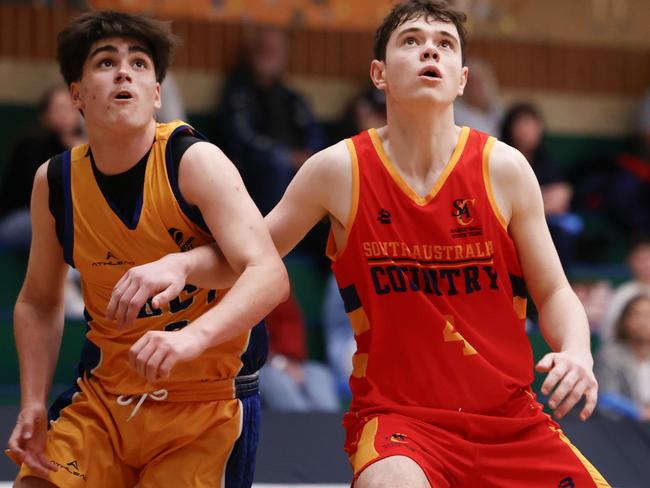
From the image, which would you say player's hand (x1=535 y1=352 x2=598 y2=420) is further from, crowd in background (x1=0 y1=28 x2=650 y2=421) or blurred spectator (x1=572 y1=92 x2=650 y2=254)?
blurred spectator (x1=572 y1=92 x2=650 y2=254)

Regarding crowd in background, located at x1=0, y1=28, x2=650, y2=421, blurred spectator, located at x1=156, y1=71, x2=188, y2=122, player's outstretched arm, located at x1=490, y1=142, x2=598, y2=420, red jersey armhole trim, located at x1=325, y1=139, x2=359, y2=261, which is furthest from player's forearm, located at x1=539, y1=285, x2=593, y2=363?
blurred spectator, located at x1=156, y1=71, x2=188, y2=122

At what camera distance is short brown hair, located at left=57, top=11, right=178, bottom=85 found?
329 centimetres

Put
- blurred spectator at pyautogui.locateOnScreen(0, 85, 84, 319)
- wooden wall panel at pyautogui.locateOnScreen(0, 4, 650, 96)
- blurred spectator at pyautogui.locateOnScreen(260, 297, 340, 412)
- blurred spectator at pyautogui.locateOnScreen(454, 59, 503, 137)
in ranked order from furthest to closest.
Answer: wooden wall panel at pyautogui.locateOnScreen(0, 4, 650, 96) → blurred spectator at pyautogui.locateOnScreen(454, 59, 503, 137) → blurred spectator at pyautogui.locateOnScreen(0, 85, 84, 319) → blurred spectator at pyautogui.locateOnScreen(260, 297, 340, 412)

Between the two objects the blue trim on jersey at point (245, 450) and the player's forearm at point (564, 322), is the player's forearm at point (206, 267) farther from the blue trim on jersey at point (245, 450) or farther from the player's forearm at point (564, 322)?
the player's forearm at point (564, 322)

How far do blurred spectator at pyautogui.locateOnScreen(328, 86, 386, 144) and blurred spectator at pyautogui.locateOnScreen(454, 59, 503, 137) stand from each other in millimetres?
588

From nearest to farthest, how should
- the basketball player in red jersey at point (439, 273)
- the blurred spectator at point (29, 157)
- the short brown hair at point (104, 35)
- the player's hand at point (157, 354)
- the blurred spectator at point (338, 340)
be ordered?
the player's hand at point (157, 354), the basketball player in red jersey at point (439, 273), the short brown hair at point (104, 35), the blurred spectator at point (29, 157), the blurred spectator at point (338, 340)

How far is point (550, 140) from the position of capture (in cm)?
903

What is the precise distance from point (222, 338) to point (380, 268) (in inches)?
22.6

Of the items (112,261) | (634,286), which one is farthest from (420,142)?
(634,286)

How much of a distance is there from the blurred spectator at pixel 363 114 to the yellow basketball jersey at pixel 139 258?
4.00m

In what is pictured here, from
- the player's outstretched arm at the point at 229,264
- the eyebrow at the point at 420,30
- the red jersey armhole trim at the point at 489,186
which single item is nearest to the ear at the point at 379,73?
the eyebrow at the point at 420,30

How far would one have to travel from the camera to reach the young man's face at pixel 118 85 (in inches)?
127

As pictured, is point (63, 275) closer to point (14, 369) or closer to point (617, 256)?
point (14, 369)

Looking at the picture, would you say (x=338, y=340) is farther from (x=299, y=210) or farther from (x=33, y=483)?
(x=33, y=483)
